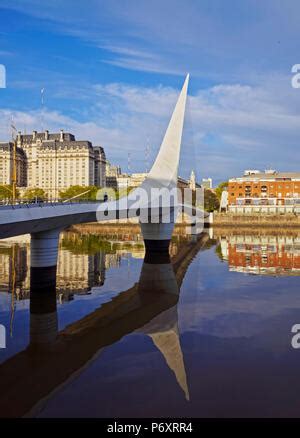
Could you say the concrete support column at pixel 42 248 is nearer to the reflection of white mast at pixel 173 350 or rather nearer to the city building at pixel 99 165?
the reflection of white mast at pixel 173 350

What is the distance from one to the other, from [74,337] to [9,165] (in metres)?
81.4

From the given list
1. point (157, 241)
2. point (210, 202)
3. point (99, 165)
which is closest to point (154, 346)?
point (157, 241)

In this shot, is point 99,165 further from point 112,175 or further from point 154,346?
point 154,346

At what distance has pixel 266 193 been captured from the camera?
57.9m

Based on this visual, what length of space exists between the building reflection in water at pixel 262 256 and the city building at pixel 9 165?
49.2 m

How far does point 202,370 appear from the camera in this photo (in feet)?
Answer: 26.1

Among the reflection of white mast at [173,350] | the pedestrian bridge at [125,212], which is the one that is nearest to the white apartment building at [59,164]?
the pedestrian bridge at [125,212]

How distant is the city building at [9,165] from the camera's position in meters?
78.1

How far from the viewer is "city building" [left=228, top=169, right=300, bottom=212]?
56906 mm

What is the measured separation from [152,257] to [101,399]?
1478 centimetres

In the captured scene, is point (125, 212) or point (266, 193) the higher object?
point (266, 193)

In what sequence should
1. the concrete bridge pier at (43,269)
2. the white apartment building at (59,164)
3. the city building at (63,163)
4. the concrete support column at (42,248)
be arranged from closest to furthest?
the concrete bridge pier at (43,269) < the concrete support column at (42,248) < the white apartment building at (59,164) < the city building at (63,163)

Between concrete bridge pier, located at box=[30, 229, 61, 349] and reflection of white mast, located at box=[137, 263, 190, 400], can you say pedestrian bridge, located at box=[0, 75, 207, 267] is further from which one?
reflection of white mast, located at box=[137, 263, 190, 400]
